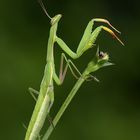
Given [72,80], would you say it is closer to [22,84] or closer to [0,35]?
[22,84]

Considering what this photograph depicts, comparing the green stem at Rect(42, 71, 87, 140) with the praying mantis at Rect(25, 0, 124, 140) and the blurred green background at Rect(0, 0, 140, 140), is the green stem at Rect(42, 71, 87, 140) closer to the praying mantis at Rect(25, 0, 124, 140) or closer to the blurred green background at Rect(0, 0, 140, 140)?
the praying mantis at Rect(25, 0, 124, 140)

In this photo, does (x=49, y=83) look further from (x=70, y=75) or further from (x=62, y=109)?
(x=70, y=75)

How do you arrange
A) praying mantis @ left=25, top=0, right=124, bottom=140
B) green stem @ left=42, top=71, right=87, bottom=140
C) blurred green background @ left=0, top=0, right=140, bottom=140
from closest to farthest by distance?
green stem @ left=42, top=71, right=87, bottom=140, praying mantis @ left=25, top=0, right=124, bottom=140, blurred green background @ left=0, top=0, right=140, bottom=140

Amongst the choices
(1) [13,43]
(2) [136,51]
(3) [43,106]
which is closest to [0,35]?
(1) [13,43]

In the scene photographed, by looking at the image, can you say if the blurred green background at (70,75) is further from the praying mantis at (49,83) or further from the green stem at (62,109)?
the green stem at (62,109)

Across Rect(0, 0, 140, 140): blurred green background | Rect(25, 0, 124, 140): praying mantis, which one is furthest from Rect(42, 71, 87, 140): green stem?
Rect(0, 0, 140, 140): blurred green background

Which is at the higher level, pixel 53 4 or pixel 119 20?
pixel 53 4

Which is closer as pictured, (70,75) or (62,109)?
(62,109)

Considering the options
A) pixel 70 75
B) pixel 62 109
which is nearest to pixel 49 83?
pixel 62 109

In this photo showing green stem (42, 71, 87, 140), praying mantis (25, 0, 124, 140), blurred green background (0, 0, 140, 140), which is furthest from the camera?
blurred green background (0, 0, 140, 140)
